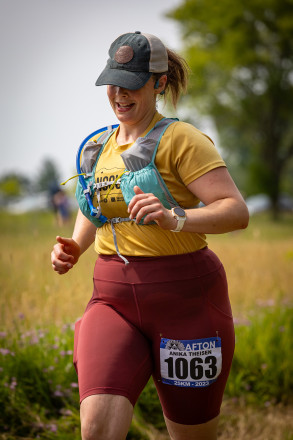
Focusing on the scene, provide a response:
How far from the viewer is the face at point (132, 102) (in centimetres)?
214

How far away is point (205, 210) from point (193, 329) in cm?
48

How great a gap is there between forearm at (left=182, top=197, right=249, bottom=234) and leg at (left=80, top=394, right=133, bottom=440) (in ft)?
2.16

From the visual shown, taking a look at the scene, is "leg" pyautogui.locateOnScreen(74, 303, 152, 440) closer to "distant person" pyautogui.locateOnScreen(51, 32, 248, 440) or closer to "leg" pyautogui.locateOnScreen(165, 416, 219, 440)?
"distant person" pyautogui.locateOnScreen(51, 32, 248, 440)

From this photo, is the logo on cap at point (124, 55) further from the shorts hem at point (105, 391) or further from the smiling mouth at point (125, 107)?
the shorts hem at point (105, 391)

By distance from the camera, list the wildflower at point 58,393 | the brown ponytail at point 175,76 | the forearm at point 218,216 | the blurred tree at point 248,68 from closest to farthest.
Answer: the forearm at point 218,216, the brown ponytail at point 175,76, the wildflower at point 58,393, the blurred tree at point 248,68

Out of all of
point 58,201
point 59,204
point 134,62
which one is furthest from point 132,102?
point 59,204

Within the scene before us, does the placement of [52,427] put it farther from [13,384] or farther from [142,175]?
[142,175]

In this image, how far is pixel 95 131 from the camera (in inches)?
95.0

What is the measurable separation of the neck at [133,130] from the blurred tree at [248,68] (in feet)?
73.7

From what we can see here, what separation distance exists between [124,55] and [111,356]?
115cm

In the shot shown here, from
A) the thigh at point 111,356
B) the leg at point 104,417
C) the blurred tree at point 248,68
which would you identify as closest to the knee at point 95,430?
the leg at point 104,417

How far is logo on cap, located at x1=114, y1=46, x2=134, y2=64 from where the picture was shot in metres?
2.13

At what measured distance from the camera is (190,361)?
210cm

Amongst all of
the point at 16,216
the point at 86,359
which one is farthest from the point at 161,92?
the point at 16,216
